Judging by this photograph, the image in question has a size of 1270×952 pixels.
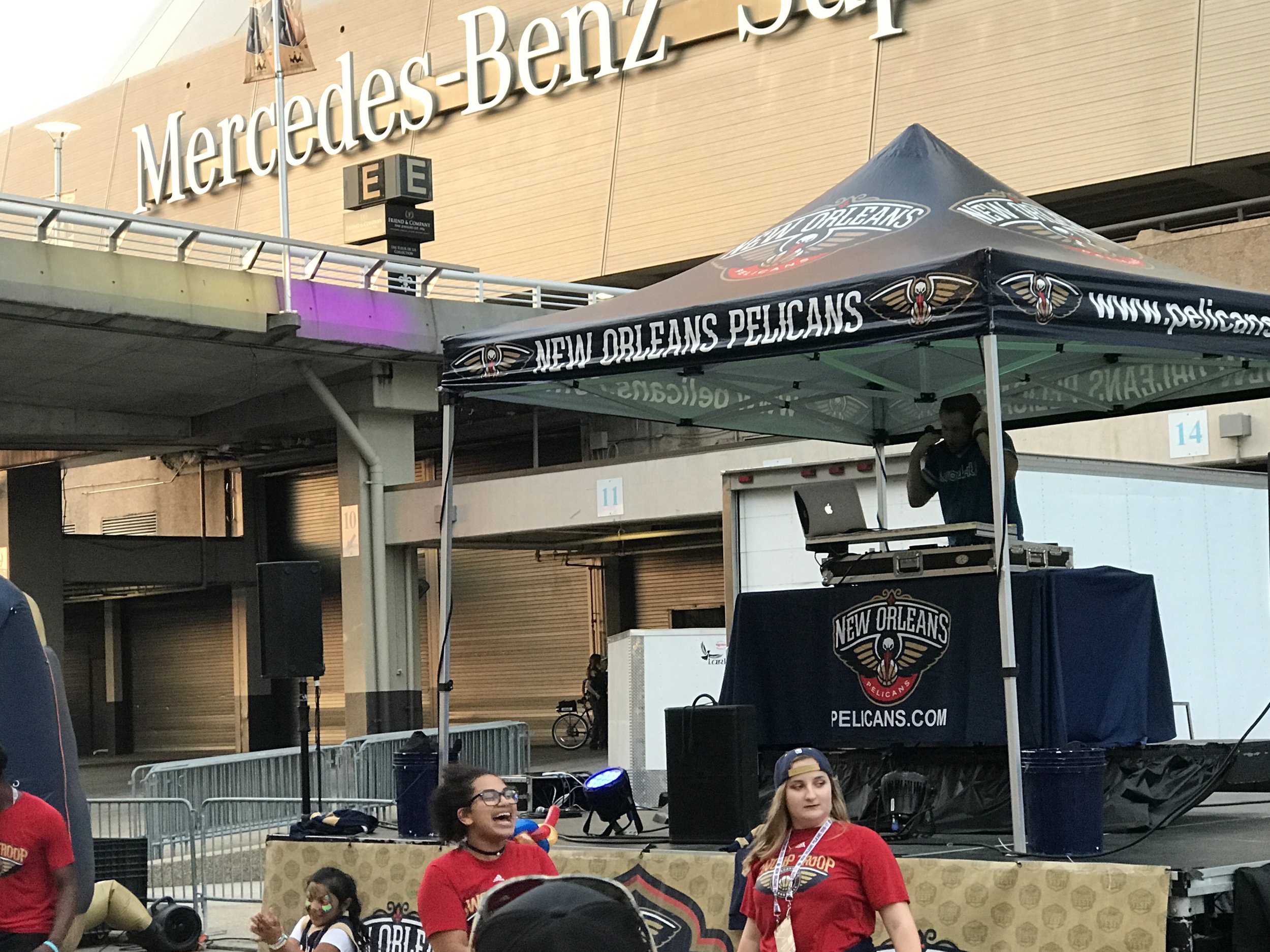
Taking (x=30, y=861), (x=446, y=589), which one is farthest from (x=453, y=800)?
(x=446, y=589)

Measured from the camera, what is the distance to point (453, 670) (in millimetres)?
36656

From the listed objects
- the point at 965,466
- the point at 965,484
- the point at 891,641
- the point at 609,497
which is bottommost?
the point at 891,641

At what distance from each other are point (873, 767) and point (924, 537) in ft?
4.47

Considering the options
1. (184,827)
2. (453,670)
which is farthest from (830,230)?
(453,670)

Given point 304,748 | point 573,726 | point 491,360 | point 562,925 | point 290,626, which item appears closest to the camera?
point 562,925

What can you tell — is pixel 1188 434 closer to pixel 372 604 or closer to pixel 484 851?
pixel 372 604

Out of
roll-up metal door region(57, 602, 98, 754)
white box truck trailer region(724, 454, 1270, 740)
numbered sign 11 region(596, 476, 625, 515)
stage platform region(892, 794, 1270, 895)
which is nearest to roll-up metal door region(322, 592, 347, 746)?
roll-up metal door region(57, 602, 98, 754)

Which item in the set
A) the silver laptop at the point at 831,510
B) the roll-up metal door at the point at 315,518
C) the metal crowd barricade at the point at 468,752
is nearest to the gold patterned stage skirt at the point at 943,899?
the silver laptop at the point at 831,510

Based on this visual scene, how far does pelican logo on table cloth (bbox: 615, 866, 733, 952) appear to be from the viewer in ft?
26.6

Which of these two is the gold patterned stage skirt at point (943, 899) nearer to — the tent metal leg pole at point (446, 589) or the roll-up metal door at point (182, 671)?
the tent metal leg pole at point (446, 589)

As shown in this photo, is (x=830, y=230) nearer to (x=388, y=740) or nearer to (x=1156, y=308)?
(x=1156, y=308)

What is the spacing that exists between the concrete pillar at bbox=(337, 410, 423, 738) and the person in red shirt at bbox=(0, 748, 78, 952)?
2314 centimetres

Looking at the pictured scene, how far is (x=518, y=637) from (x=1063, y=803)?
95.3ft

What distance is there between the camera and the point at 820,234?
950cm
